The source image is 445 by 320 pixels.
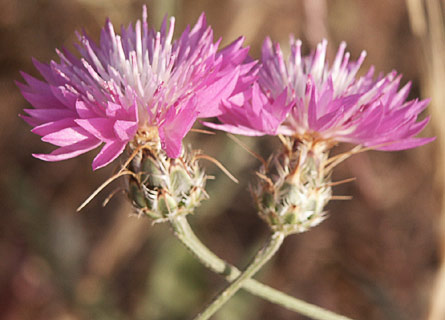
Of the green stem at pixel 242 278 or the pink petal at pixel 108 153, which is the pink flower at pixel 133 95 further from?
the green stem at pixel 242 278

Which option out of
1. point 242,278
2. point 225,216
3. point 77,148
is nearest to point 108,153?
point 77,148

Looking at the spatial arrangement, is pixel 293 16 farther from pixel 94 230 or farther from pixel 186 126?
pixel 186 126

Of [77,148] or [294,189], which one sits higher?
[77,148]

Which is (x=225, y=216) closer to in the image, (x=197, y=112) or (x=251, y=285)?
(x=251, y=285)

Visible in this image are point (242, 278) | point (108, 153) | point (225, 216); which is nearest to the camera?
point (108, 153)

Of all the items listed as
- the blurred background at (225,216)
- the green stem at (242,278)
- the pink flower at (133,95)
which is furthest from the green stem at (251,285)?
the blurred background at (225,216)

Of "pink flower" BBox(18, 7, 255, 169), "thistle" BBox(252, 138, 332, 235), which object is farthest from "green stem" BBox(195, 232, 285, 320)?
"pink flower" BBox(18, 7, 255, 169)

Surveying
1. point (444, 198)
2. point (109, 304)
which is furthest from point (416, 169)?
point (109, 304)
